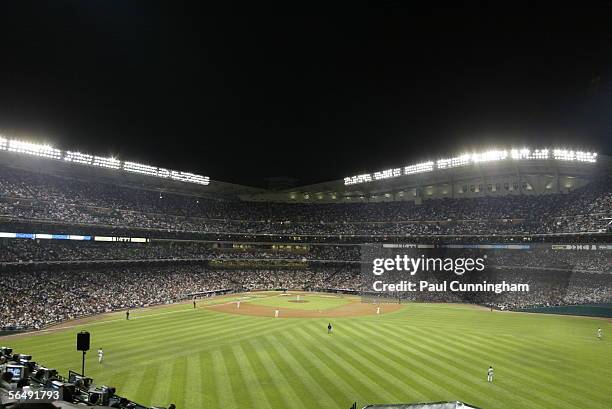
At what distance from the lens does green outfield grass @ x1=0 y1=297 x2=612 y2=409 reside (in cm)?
1944

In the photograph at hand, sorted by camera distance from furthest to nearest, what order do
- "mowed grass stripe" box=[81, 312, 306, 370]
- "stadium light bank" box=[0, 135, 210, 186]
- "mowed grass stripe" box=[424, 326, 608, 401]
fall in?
"stadium light bank" box=[0, 135, 210, 186], "mowed grass stripe" box=[81, 312, 306, 370], "mowed grass stripe" box=[424, 326, 608, 401]

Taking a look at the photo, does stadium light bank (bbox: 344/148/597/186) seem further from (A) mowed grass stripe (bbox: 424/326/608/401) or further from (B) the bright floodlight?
(B) the bright floodlight

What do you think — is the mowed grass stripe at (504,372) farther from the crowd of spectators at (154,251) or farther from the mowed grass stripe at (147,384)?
the crowd of spectators at (154,251)

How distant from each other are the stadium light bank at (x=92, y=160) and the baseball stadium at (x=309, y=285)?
24cm

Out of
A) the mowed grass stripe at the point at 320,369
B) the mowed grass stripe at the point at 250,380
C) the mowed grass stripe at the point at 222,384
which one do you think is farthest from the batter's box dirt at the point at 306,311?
the mowed grass stripe at the point at 222,384

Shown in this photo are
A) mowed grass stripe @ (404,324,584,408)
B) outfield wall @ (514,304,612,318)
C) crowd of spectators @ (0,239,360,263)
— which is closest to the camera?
mowed grass stripe @ (404,324,584,408)

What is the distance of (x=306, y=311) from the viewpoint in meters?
49.5

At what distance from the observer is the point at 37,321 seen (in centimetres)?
3662

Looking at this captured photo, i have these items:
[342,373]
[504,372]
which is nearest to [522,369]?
[504,372]

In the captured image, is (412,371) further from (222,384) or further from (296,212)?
(296,212)

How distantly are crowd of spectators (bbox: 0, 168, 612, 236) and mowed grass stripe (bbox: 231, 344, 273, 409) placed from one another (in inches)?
1411

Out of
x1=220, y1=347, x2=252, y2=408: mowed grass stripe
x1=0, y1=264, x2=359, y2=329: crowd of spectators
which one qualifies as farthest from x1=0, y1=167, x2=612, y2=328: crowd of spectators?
x1=220, y1=347, x2=252, y2=408: mowed grass stripe

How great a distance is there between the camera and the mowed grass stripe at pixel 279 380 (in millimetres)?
18781

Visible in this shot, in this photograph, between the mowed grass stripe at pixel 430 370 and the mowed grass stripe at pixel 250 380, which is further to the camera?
the mowed grass stripe at pixel 430 370
